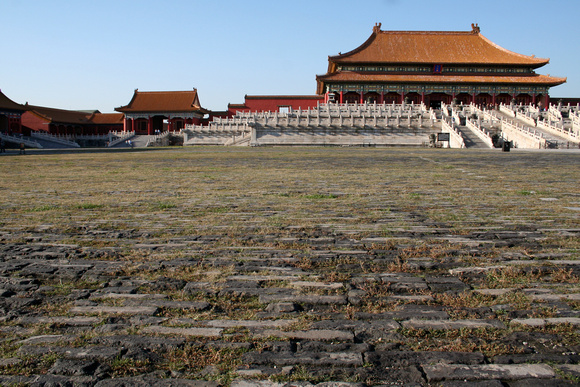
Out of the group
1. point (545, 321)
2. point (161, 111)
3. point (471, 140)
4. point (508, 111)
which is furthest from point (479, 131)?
point (161, 111)

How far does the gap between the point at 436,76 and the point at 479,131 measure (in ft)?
66.7

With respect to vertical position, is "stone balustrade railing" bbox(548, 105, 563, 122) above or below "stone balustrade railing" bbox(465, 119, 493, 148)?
above

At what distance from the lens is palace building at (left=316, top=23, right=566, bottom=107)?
51406 mm

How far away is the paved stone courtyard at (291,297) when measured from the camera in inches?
86.2

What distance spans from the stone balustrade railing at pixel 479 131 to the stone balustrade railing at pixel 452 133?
1.30 m

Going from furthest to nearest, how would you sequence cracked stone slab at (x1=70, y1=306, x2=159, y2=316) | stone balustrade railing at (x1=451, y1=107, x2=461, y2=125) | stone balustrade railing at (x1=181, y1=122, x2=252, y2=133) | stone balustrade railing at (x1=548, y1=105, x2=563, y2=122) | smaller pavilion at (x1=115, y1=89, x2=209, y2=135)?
smaller pavilion at (x1=115, y1=89, x2=209, y2=135) → stone balustrade railing at (x1=181, y1=122, x2=252, y2=133) → stone balustrade railing at (x1=548, y1=105, x2=563, y2=122) → stone balustrade railing at (x1=451, y1=107, x2=461, y2=125) → cracked stone slab at (x1=70, y1=306, x2=159, y2=316)

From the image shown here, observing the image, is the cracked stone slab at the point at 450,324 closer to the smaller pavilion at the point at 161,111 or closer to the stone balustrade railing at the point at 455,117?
the stone balustrade railing at the point at 455,117

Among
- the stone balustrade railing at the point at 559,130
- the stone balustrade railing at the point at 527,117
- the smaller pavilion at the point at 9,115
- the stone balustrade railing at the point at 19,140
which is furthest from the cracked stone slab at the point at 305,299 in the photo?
the smaller pavilion at the point at 9,115

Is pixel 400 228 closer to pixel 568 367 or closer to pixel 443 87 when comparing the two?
pixel 568 367

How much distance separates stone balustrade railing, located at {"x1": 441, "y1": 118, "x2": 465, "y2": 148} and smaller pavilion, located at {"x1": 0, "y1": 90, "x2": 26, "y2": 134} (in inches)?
1716

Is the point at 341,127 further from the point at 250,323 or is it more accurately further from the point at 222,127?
the point at 250,323

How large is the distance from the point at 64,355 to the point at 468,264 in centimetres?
304

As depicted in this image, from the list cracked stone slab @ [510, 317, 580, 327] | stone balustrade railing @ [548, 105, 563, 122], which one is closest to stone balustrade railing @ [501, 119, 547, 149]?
stone balustrade railing @ [548, 105, 563, 122]

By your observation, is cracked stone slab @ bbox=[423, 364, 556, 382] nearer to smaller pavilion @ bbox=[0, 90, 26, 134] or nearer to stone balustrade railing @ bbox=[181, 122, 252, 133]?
stone balustrade railing @ bbox=[181, 122, 252, 133]
